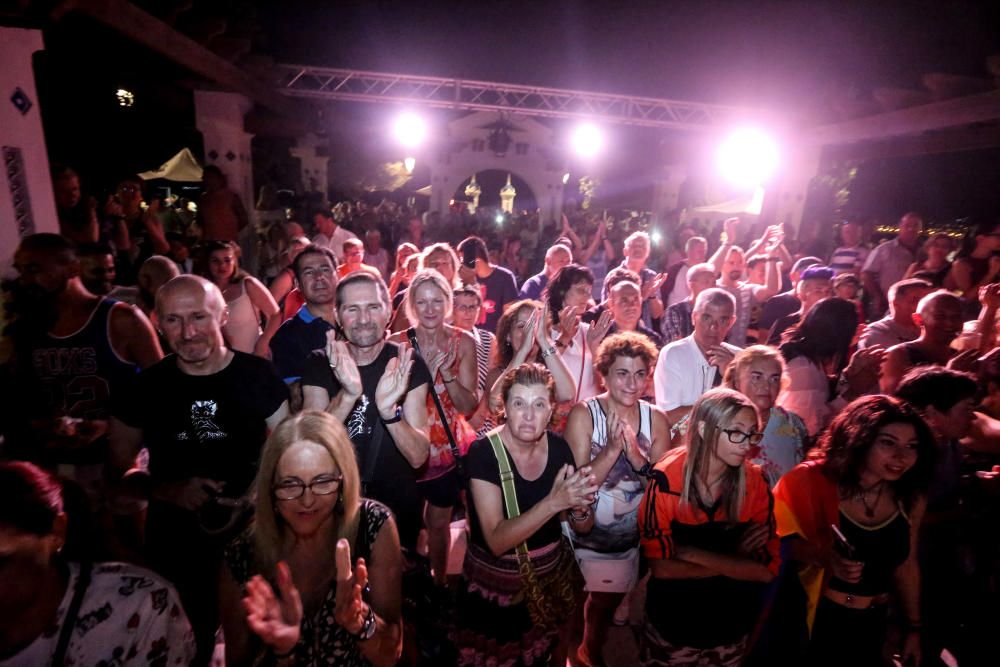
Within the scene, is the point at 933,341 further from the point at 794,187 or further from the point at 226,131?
the point at 794,187

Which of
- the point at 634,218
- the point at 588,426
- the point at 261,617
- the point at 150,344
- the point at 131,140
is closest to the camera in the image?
the point at 261,617

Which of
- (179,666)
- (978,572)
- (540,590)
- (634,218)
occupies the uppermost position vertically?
(634,218)

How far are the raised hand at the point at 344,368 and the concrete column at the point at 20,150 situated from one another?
2.97m

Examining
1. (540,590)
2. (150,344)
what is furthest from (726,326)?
(150,344)

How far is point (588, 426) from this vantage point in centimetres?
241

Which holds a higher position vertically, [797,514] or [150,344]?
[150,344]

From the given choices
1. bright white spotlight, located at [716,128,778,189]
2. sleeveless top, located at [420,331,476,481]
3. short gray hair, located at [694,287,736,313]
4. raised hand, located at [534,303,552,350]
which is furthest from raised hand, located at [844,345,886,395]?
bright white spotlight, located at [716,128,778,189]

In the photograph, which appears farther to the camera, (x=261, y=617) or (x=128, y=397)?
(x=128, y=397)

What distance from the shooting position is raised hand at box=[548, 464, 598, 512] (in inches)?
71.2

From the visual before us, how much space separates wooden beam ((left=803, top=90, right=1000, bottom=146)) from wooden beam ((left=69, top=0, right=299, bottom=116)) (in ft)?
34.9

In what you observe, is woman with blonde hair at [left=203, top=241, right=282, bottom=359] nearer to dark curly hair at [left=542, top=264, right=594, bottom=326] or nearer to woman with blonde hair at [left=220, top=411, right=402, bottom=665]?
dark curly hair at [left=542, top=264, right=594, bottom=326]

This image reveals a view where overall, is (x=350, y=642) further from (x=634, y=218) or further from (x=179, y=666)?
(x=634, y=218)

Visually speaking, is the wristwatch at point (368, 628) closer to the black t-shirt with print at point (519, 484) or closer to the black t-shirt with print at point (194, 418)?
the black t-shirt with print at point (519, 484)

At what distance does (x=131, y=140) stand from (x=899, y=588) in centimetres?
1379
